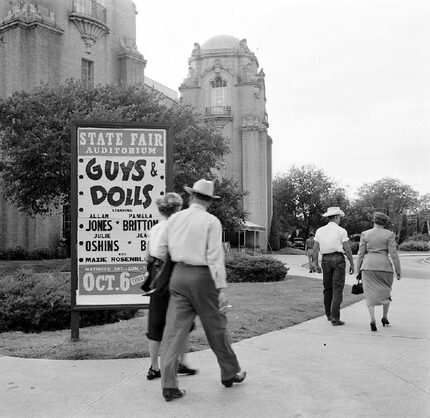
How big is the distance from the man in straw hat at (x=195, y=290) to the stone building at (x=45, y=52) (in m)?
26.1

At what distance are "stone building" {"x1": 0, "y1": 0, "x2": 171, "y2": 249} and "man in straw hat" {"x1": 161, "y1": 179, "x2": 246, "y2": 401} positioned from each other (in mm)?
26055

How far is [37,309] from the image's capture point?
8.70 meters

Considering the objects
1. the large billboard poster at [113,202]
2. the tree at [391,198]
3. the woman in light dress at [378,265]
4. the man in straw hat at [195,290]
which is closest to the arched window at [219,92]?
the tree at [391,198]

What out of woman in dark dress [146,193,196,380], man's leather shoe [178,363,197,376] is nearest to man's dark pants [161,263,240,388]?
woman in dark dress [146,193,196,380]

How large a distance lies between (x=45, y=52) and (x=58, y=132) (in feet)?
39.9

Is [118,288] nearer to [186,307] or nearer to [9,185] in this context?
[186,307]

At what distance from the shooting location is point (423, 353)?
695cm

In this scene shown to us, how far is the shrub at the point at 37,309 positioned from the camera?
8.66 meters

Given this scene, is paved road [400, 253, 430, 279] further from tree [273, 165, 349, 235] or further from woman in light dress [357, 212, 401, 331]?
tree [273, 165, 349, 235]

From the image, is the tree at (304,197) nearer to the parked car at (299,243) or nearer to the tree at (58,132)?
the parked car at (299,243)

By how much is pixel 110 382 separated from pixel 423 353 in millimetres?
3900

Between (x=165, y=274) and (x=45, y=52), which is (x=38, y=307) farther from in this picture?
(x=45, y=52)

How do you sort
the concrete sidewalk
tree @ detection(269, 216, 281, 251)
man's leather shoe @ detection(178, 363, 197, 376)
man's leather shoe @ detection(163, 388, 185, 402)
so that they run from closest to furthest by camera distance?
1. the concrete sidewalk
2. man's leather shoe @ detection(163, 388, 185, 402)
3. man's leather shoe @ detection(178, 363, 197, 376)
4. tree @ detection(269, 216, 281, 251)

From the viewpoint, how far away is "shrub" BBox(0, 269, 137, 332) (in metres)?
8.66
